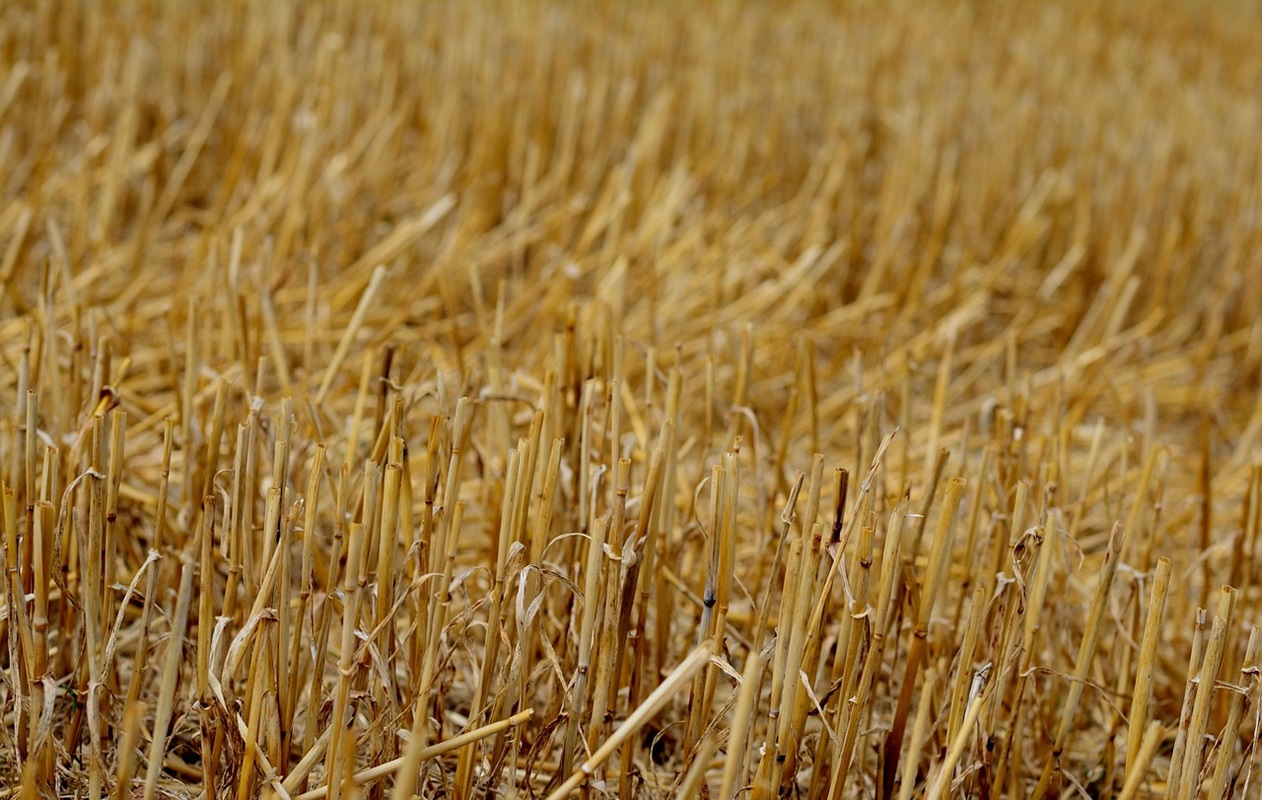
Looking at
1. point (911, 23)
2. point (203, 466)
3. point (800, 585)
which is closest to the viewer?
point (800, 585)

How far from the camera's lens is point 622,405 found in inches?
40.9

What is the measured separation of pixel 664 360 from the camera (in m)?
1.99

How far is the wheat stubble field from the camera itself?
88cm

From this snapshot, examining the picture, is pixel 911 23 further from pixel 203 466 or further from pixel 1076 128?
pixel 203 466

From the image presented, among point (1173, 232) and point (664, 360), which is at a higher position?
point (1173, 232)

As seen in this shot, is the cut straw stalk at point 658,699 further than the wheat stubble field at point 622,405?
No

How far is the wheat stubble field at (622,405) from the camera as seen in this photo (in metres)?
0.88

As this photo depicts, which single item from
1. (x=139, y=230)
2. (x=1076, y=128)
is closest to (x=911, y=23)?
(x=1076, y=128)

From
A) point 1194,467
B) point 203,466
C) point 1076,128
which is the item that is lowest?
point 1194,467

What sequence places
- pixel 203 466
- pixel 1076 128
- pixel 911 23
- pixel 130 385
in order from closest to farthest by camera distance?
pixel 203 466, pixel 130 385, pixel 1076 128, pixel 911 23

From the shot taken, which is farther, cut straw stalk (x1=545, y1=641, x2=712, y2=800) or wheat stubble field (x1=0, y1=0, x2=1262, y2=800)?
wheat stubble field (x1=0, y1=0, x2=1262, y2=800)

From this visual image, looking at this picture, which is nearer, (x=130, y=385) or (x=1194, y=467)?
(x=130, y=385)

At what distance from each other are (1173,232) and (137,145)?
7.19 ft

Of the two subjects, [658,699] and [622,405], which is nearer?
[658,699]
